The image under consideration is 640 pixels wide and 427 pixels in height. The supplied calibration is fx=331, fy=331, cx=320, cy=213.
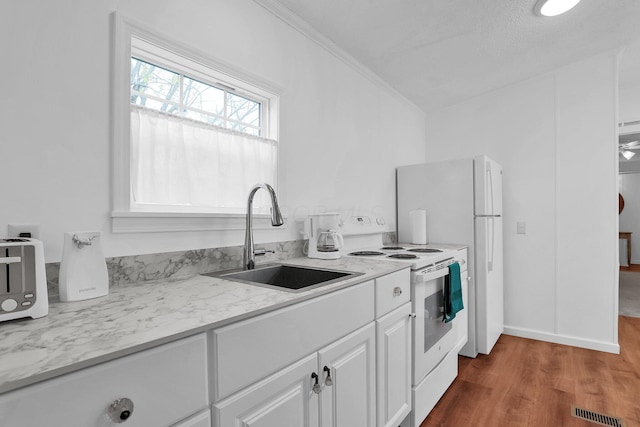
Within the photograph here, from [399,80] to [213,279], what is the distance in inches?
98.5

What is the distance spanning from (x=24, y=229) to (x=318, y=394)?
1.11 meters

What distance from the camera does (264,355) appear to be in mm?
984

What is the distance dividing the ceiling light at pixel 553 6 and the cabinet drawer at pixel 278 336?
224 centimetres

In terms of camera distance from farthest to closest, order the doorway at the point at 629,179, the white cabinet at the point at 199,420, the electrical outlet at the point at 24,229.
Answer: the doorway at the point at 629,179, the electrical outlet at the point at 24,229, the white cabinet at the point at 199,420

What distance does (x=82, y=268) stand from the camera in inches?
41.7

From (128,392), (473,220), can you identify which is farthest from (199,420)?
(473,220)

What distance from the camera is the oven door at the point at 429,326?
1.84 metres

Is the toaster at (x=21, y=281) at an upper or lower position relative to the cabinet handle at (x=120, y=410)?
upper

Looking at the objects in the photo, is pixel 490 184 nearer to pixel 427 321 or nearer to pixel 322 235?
pixel 427 321

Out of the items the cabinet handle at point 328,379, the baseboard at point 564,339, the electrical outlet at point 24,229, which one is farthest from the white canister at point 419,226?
the electrical outlet at point 24,229

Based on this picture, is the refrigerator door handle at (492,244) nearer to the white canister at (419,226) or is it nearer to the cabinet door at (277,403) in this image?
the white canister at (419,226)

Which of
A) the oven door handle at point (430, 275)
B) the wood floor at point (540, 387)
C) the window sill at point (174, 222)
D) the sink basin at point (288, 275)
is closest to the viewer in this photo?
the window sill at point (174, 222)

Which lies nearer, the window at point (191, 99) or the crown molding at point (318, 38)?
the window at point (191, 99)

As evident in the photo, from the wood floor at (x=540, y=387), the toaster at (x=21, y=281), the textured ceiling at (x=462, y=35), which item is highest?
the textured ceiling at (x=462, y=35)
